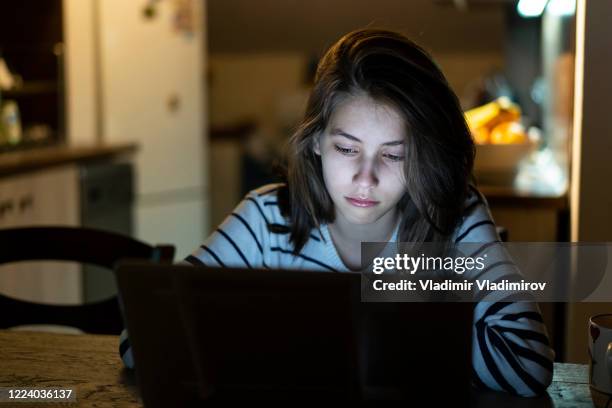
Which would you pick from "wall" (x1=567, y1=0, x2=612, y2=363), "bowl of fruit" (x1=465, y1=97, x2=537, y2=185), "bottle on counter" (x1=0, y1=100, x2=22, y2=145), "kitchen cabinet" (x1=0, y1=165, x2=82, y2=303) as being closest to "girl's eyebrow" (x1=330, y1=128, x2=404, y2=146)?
"wall" (x1=567, y1=0, x2=612, y2=363)

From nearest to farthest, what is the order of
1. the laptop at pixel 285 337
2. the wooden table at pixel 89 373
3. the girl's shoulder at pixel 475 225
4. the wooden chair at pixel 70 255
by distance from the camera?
the laptop at pixel 285 337, the wooden table at pixel 89 373, the girl's shoulder at pixel 475 225, the wooden chair at pixel 70 255

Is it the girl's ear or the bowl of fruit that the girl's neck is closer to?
the girl's ear

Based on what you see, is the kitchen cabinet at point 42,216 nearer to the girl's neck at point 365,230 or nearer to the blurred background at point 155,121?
the blurred background at point 155,121

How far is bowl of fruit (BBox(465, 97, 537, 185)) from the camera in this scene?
275 centimetres

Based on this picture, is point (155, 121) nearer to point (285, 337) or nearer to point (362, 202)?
point (362, 202)

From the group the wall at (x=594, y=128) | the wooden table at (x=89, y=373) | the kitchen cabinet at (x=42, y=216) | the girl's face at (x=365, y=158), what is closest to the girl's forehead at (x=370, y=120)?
the girl's face at (x=365, y=158)

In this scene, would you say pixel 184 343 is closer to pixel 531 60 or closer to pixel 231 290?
pixel 231 290

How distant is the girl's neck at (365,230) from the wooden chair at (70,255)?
10.6 inches

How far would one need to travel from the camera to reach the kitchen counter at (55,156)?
2.85 metres

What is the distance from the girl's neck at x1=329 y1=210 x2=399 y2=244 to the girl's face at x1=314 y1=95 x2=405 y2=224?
0.36 feet

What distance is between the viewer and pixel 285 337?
791mm

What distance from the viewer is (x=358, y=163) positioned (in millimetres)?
1203

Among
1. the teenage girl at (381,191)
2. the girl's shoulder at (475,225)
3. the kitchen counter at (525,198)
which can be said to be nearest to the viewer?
the teenage girl at (381,191)

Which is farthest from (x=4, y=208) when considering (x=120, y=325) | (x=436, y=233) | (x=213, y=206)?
(x=213, y=206)
